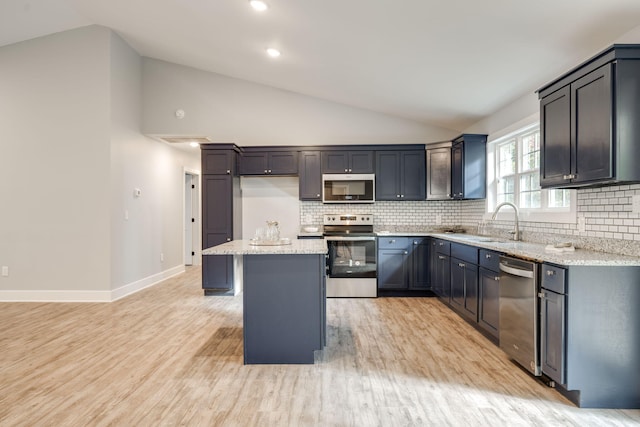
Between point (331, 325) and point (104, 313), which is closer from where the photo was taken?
point (331, 325)

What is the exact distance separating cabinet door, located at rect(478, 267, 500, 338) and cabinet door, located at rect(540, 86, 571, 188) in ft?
2.99

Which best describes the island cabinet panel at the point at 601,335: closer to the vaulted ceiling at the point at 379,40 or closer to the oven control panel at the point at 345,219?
the vaulted ceiling at the point at 379,40

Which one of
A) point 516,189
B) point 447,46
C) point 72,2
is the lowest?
point 516,189

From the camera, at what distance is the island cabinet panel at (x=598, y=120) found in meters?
2.04

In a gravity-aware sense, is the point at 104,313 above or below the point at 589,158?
below

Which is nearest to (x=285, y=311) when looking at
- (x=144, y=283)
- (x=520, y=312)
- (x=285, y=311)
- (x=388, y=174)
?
(x=285, y=311)

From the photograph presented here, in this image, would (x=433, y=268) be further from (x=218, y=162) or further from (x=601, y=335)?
(x=218, y=162)

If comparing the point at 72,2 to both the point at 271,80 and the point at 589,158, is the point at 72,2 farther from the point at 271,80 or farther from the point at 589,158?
the point at 589,158

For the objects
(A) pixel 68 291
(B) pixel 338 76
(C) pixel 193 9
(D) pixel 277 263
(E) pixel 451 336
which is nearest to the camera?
(D) pixel 277 263

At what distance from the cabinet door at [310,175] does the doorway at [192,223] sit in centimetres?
348

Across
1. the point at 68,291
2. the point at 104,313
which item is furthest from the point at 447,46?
the point at 68,291

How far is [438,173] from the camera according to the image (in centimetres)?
489

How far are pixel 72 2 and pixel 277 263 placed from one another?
4241 millimetres

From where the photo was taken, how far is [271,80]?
5047 millimetres
